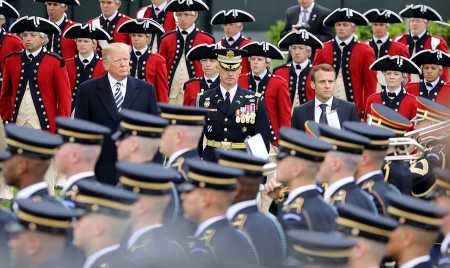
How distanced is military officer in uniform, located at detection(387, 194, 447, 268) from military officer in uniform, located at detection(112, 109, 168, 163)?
1.83 m

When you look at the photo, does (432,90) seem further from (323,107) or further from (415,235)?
(415,235)

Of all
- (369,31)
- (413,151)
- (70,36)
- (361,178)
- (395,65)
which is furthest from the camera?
(369,31)

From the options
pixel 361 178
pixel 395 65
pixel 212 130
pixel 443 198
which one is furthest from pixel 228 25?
pixel 443 198

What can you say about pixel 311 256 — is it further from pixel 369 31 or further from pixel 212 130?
pixel 369 31

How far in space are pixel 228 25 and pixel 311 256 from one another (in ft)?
33.5

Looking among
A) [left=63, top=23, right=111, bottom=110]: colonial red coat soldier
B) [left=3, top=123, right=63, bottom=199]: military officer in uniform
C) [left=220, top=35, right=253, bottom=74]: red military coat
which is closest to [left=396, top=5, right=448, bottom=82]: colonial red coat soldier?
[left=220, top=35, right=253, bottom=74]: red military coat

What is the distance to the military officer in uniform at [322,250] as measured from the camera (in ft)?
27.6

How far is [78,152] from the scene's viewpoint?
10.2 metres

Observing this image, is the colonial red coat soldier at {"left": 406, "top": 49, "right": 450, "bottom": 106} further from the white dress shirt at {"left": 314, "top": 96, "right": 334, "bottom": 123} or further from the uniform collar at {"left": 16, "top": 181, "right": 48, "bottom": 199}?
the uniform collar at {"left": 16, "top": 181, "right": 48, "bottom": 199}

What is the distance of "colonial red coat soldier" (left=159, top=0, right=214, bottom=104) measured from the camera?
59.6 ft

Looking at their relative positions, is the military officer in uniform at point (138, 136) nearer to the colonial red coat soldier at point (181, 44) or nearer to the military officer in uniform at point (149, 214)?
the military officer in uniform at point (149, 214)

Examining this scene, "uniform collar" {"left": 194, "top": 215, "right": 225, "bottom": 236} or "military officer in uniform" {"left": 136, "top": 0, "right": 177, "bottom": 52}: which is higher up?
"military officer in uniform" {"left": 136, "top": 0, "right": 177, "bottom": 52}

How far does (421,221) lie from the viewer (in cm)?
914

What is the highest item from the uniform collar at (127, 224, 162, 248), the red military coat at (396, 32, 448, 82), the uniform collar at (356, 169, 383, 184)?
the red military coat at (396, 32, 448, 82)
